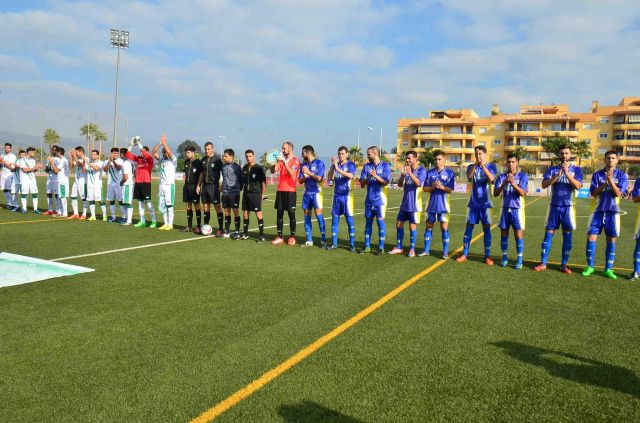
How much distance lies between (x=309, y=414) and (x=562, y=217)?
660cm

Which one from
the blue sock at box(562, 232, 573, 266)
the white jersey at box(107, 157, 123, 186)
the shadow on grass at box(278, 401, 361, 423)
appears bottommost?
the shadow on grass at box(278, 401, 361, 423)

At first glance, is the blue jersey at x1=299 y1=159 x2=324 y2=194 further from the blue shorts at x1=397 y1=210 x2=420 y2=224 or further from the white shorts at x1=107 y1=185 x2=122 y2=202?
the white shorts at x1=107 y1=185 x2=122 y2=202

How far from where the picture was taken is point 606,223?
790 cm

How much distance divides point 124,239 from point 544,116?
86760 mm

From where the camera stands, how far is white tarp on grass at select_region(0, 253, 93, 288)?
22.1 feet

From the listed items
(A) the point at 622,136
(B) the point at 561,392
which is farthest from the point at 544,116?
(B) the point at 561,392

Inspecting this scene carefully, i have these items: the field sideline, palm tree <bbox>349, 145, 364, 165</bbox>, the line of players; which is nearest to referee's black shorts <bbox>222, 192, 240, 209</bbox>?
the line of players

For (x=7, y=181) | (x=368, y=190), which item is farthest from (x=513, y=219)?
(x=7, y=181)

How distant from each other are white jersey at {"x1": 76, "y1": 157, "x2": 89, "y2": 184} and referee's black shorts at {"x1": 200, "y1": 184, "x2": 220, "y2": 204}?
4.72 meters

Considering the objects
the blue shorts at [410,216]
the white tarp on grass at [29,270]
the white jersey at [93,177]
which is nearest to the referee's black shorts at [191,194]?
the white jersey at [93,177]

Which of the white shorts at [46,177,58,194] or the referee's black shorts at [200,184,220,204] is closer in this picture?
the referee's black shorts at [200,184,220,204]

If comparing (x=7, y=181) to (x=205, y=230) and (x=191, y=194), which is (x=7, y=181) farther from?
(x=205, y=230)

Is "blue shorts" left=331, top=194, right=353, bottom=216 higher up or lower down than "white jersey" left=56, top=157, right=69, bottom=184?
lower down

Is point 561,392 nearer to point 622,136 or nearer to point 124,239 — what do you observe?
point 124,239
